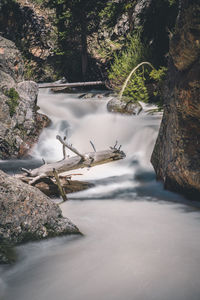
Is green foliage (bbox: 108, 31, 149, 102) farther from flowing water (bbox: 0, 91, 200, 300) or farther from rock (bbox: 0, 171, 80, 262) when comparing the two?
rock (bbox: 0, 171, 80, 262)

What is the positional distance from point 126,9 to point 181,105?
11136 millimetres

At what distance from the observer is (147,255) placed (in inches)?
104

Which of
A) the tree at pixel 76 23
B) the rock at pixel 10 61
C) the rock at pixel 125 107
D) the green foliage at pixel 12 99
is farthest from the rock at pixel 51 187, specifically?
the tree at pixel 76 23

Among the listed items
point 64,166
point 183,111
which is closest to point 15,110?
point 64,166

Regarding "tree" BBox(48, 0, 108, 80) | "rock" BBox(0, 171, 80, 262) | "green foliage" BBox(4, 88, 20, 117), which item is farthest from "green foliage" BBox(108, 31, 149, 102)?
"rock" BBox(0, 171, 80, 262)

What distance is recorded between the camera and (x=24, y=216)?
8.34 ft

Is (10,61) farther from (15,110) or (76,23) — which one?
(76,23)

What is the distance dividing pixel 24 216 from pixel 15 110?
615 cm

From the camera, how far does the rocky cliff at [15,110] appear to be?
7.48 meters

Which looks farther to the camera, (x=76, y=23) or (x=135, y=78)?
(x=76, y=23)

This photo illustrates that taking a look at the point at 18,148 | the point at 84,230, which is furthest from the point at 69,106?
the point at 84,230

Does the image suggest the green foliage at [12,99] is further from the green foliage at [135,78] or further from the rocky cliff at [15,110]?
the green foliage at [135,78]

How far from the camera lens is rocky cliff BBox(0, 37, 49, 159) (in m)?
7.48

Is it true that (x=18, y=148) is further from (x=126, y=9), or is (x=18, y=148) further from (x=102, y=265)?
(x=126, y=9)
